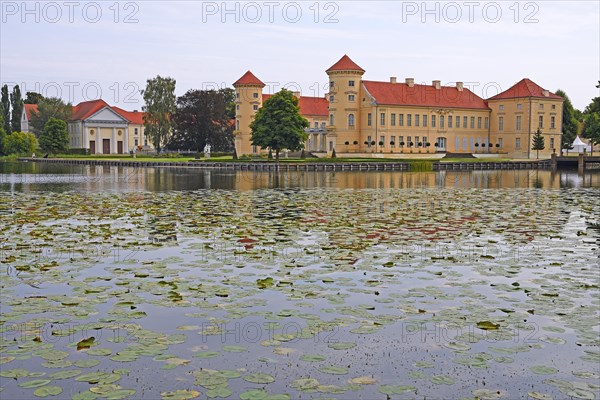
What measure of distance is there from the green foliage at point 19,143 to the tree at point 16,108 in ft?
42.1

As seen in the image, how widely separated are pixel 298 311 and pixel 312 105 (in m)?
102

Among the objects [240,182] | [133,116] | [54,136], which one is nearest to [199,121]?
[54,136]

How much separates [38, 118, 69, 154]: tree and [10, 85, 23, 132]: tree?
1611cm

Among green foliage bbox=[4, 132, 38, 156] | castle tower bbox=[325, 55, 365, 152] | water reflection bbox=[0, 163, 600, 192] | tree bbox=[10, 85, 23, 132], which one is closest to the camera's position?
water reflection bbox=[0, 163, 600, 192]

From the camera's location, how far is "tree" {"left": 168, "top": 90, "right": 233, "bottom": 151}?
321 ft

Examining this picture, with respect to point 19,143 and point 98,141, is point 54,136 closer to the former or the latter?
point 19,143

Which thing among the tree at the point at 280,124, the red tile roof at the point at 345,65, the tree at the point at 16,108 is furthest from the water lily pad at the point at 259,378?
the tree at the point at 16,108

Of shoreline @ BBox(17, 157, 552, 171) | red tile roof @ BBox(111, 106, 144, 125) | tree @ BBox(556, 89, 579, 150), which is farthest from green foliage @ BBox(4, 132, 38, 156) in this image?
tree @ BBox(556, 89, 579, 150)

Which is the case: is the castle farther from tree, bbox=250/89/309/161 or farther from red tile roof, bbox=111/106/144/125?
red tile roof, bbox=111/106/144/125

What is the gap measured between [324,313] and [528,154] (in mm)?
93750

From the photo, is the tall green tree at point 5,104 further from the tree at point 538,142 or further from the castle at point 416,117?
the tree at point 538,142

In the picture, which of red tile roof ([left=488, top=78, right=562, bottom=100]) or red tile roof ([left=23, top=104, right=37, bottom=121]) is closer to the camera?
red tile roof ([left=488, top=78, right=562, bottom=100])

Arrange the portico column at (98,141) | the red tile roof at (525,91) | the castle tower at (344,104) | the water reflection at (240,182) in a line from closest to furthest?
the water reflection at (240,182), the castle tower at (344,104), the red tile roof at (525,91), the portico column at (98,141)

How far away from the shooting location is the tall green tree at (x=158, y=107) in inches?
3824
